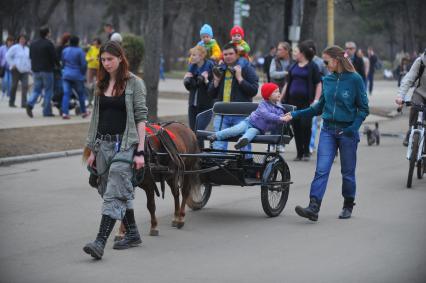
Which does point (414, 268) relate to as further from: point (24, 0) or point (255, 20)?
point (255, 20)

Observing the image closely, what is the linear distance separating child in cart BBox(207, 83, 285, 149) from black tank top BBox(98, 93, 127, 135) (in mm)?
2326

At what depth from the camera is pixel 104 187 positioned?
802 cm

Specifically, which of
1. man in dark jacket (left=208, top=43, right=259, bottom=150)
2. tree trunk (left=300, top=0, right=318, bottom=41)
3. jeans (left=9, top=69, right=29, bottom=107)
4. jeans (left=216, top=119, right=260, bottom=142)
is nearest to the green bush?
jeans (left=9, top=69, right=29, bottom=107)

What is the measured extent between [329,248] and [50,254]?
247 centimetres

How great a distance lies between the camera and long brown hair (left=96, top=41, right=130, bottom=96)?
7.86m

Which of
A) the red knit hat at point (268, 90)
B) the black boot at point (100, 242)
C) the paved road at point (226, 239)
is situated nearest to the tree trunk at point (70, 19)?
the paved road at point (226, 239)

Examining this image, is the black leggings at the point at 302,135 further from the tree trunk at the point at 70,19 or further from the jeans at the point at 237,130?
the tree trunk at the point at 70,19

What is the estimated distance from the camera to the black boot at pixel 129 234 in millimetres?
8141

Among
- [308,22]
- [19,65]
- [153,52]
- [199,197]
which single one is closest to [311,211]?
[199,197]

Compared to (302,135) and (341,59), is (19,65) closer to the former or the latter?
(302,135)

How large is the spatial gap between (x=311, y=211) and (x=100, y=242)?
2762 mm

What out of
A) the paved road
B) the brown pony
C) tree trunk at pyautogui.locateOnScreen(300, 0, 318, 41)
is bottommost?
the paved road

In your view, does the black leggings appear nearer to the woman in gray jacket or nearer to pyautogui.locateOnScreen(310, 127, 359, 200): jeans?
pyautogui.locateOnScreen(310, 127, 359, 200): jeans

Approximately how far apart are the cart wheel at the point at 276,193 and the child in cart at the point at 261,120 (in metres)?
0.43
